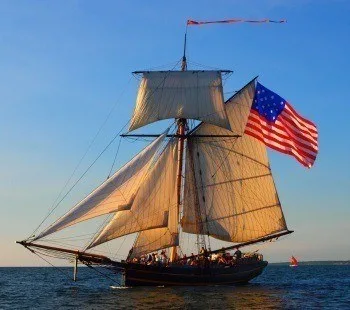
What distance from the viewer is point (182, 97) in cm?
5906

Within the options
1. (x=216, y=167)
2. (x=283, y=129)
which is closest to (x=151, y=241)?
(x=216, y=167)

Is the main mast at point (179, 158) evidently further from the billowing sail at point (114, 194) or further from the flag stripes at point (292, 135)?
the flag stripes at point (292, 135)

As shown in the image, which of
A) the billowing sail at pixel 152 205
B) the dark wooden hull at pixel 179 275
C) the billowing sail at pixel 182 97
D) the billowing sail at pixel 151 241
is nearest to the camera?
the billowing sail at pixel 152 205

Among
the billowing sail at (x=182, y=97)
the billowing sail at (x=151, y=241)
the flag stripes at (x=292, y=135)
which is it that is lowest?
the billowing sail at (x=151, y=241)

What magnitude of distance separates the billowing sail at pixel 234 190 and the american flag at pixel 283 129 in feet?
8.22

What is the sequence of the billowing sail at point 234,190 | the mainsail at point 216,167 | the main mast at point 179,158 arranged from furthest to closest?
1. the billowing sail at point 234,190
2. the mainsail at point 216,167
3. the main mast at point 179,158

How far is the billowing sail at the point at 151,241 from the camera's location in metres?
51.6

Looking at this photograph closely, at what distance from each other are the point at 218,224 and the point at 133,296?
49.4 feet

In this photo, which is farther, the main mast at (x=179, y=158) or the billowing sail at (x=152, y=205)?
the main mast at (x=179, y=158)

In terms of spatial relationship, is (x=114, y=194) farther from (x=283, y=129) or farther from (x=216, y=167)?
(x=283, y=129)

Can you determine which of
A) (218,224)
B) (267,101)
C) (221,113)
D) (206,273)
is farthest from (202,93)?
(206,273)

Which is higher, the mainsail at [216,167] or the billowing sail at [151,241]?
the mainsail at [216,167]

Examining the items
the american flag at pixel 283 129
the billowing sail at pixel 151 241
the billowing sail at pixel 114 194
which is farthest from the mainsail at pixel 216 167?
the billowing sail at pixel 114 194

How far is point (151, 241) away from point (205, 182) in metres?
9.10
